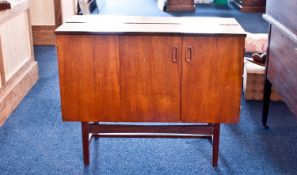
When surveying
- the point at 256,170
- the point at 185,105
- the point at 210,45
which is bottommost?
the point at 256,170

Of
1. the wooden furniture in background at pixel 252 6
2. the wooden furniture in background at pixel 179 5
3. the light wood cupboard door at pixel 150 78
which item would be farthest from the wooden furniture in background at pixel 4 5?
the wooden furniture in background at pixel 252 6

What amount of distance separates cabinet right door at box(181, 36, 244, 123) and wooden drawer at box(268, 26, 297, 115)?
325 millimetres

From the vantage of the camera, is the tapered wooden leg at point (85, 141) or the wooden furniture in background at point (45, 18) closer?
the tapered wooden leg at point (85, 141)

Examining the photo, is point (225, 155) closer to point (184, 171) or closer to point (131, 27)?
point (184, 171)

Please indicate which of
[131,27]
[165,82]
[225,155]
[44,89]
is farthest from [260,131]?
[44,89]

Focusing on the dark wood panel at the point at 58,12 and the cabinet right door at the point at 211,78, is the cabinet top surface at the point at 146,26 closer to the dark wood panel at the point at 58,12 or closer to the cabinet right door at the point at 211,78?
the cabinet right door at the point at 211,78

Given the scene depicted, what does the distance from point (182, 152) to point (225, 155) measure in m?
0.26

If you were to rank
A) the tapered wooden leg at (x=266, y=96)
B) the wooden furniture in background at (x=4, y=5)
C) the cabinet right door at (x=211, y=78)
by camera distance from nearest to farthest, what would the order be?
the cabinet right door at (x=211, y=78) < the tapered wooden leg at (x=266, y=96) < the wooden furniture in background at (x=4, y=5)

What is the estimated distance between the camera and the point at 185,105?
2295 millimetres

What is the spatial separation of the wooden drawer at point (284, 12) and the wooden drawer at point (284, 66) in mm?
75

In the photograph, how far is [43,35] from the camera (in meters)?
5.11

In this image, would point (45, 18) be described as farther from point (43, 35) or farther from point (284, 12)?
point (284, 12)

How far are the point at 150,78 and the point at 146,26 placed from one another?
0.28 meters

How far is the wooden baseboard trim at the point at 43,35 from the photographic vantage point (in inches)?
200
